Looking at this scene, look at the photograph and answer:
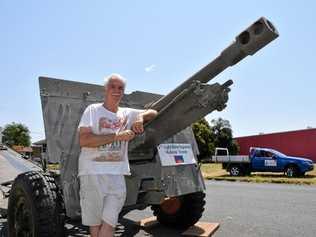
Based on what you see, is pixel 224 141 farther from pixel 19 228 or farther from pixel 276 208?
pixel 19 228

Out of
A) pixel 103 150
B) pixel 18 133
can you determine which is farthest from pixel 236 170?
pixel 18 133

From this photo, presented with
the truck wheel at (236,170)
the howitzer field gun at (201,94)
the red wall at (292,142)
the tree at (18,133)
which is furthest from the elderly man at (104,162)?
the tree at (18,133)

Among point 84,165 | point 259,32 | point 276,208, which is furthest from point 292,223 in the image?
point 84,165

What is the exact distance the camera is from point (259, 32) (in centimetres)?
418

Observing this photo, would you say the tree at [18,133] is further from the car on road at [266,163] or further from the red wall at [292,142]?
the car on road at [266,163]

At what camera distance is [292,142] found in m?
41.6

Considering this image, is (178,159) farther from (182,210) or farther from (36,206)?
(36,206)

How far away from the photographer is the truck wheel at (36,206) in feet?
14.6

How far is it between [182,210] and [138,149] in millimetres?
1554

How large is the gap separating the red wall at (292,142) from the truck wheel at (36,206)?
37646 mm

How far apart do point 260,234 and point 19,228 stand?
10.3ft

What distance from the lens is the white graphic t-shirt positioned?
11.1 ft

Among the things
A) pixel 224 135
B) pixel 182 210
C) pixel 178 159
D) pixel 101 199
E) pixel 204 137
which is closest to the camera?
pixel 101 199

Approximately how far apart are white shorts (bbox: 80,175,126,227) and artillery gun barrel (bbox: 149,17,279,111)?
183cm
